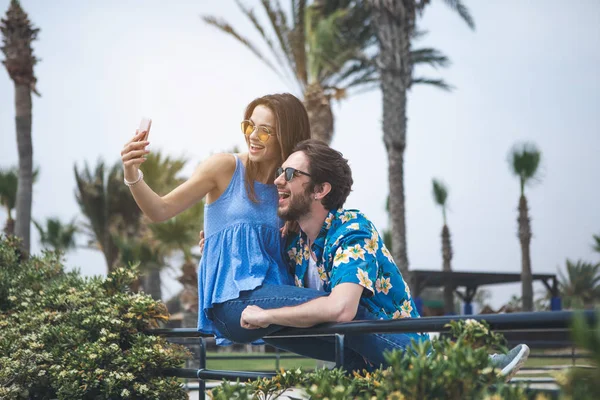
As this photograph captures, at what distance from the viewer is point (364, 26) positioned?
22.5 meters

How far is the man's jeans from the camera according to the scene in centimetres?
277

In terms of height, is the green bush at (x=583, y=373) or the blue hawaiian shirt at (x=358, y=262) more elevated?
the blue hawaiian shirt at (x=358, y=262)

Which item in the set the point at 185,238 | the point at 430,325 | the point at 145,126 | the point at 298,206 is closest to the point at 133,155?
the point at 145,126

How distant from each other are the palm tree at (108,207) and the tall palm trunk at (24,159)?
1069cm

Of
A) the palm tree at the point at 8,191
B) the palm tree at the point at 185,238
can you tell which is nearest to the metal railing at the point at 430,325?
the palm tree at the point at 185,238

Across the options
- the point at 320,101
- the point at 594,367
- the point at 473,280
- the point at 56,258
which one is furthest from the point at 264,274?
the point at 473,280

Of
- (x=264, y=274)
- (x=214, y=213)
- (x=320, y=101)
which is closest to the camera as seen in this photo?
(x=264, y=274)

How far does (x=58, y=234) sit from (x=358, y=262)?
33429mm

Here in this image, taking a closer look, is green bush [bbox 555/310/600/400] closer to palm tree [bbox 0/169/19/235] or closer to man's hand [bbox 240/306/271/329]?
man's hand [bbox 240/306/271/329]

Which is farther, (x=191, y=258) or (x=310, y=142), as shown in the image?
(x=191, y=258)

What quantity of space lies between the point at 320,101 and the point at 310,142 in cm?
1610

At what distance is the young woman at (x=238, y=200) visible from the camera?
10.1ft

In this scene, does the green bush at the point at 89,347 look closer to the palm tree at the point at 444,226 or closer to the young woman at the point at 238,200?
the young woman at the point at 238,200

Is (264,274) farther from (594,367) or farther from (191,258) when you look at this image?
(191,258)
